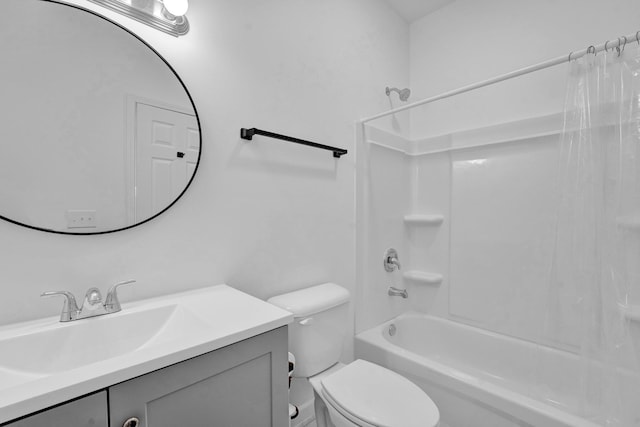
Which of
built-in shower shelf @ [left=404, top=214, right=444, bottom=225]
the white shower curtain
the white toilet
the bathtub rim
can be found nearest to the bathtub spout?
the bathtub rim

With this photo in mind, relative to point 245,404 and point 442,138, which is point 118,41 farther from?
point 442,138

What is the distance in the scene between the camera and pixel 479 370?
1.90 meters

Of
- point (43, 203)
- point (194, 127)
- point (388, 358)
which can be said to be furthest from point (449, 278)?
point (43, 203)

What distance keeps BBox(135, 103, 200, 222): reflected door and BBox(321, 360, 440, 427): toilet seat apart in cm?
101

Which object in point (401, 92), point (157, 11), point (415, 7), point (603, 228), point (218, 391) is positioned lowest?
point (218, 391)

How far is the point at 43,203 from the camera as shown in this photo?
864mm

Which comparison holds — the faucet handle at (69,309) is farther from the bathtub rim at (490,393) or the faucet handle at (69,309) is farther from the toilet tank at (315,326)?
the bathtub rim at (490,393)

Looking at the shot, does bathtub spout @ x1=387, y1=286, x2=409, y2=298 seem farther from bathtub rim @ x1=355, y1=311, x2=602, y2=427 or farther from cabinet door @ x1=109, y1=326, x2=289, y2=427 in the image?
cabinet door @ x1=109, y1=326, x2=289, y2=427

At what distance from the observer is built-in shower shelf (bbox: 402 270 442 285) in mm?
2180

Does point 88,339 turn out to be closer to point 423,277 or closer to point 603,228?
point 603,228

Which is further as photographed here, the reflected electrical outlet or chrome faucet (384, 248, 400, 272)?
chrome faucet (384, 248, 400, 272)

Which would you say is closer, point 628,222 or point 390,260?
point 628,222

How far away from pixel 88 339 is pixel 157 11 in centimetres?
112

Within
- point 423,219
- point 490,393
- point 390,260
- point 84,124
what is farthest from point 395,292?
point 84,124
